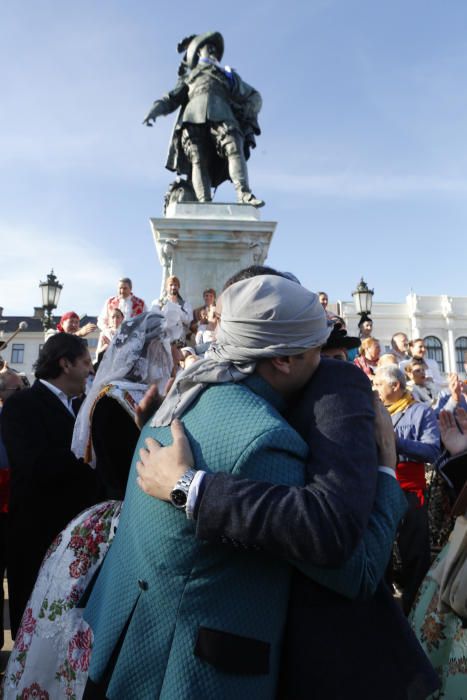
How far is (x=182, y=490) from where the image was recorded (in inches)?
49.8

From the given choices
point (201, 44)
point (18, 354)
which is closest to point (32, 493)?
point (201, 44)

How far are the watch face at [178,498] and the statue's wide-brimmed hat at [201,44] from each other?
12072 mm

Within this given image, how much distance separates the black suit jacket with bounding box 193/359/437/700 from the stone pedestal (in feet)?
27.0

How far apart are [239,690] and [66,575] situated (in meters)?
1.14

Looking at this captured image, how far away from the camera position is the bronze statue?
10.7m

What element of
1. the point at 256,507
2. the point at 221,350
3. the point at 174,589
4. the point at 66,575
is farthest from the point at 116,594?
the point at 66,575

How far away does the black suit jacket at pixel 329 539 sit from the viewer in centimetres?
119

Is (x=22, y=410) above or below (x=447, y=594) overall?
above

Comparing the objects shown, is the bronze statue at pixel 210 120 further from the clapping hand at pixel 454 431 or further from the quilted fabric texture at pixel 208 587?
the quilted fabric texture at pixel 208 587

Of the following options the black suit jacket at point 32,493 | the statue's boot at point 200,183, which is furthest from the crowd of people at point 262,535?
the statue's boot at point 200,183

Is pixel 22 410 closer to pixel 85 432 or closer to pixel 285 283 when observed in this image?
pixel 85 432

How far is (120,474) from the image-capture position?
2338 mm

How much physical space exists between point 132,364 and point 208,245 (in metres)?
6.91

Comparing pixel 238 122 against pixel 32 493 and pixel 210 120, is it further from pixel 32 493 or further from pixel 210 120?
pixel 32 493
